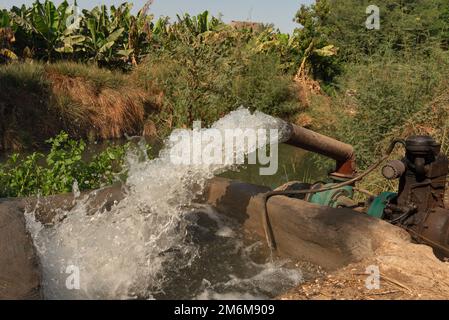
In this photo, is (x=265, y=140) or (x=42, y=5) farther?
(x=42, y=5)

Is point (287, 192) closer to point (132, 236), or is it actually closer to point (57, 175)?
point (132, 236)

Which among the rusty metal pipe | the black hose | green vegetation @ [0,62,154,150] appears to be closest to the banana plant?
green vegetation @ [0,62,154,150]

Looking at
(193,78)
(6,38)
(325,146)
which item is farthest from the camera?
(6,38)

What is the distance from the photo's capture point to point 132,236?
414 cm

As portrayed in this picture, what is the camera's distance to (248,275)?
3.98m

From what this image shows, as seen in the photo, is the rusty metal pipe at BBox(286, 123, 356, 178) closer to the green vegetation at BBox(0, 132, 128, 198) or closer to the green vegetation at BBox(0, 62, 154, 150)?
the green vegetation at BBox(0, 132, 128, 198)

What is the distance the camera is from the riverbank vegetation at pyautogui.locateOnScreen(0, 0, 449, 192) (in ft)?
27.5

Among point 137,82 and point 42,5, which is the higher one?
point 42,5

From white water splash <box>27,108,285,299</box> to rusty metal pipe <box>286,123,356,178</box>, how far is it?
0.25 m

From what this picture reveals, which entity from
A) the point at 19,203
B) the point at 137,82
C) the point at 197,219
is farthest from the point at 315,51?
the point at 19,203

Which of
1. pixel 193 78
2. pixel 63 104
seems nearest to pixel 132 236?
pixel 193 78

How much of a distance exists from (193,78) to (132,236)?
8900 mm
